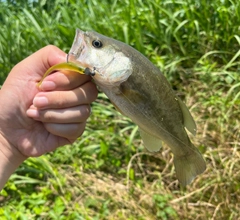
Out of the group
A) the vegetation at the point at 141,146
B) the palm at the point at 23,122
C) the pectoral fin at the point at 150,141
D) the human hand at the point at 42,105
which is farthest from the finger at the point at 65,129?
the vegetation at the point at 141,146

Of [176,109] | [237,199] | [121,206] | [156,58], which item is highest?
[176,109]

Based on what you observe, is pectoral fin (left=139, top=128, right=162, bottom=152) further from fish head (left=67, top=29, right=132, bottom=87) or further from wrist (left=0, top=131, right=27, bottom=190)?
wrist (left=0, top=131, right=27, bottom=190)

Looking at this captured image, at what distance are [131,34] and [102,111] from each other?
768 millimetres

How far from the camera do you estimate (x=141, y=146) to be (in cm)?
306

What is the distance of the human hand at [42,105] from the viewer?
1.47m

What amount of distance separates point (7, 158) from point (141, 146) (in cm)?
154

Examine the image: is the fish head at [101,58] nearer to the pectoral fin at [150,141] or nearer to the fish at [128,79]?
the fish at [128,79]

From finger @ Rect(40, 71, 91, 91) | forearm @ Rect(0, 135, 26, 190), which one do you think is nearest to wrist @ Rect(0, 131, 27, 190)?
forearm @ Rect(0, 135, 26, 190)

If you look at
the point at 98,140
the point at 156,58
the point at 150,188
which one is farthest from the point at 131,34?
the point at 150,188

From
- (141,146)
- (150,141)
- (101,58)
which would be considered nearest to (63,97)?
(101,58)

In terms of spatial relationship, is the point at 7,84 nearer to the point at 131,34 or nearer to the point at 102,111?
the point at 102,111

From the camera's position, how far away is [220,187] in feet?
8.54

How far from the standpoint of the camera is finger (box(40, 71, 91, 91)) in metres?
1.44

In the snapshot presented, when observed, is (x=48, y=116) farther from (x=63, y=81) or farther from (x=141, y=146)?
(x=141, y=146)
